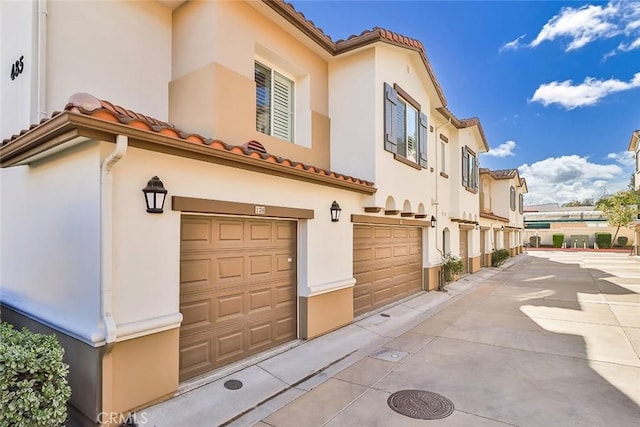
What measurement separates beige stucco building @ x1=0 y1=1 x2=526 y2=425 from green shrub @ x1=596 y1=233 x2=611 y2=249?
43.3 metres

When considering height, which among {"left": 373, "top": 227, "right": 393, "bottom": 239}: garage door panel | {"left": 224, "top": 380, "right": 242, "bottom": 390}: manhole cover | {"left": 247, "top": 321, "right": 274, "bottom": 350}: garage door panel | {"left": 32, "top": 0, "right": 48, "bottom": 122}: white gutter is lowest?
{"left": 224, "top": 380, "right": 242, "bottom": 390}: manhole cover

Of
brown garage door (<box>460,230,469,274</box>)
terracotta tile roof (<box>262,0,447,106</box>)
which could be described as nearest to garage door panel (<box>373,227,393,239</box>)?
terracotta tile roof (<box>262,0,447,106</box>)

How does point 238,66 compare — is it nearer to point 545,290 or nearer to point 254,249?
point 254,249

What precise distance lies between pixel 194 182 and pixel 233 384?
9.73ft

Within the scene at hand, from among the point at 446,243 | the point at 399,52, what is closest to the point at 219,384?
the point at 399,52

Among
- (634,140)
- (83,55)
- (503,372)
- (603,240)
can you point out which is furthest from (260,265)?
(603,240)

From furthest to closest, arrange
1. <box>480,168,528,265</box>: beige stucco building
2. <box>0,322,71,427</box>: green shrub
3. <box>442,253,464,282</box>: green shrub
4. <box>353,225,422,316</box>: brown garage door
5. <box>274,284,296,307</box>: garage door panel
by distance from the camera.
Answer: <box>480,168,528,265</box>: beige stucco building, <box>442,253,464,282</box>: green shrub, <box>353,225,422,316</box>: brown garage door, <box>274,284,296,307</box>: garage door panel, <box>0,322,71,427</box>: green shrub

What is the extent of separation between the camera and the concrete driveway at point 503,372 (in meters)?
4.27

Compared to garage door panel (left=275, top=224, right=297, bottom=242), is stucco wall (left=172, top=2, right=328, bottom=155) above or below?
above

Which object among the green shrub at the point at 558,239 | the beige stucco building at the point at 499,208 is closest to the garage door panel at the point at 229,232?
the beige stucco building at the point at 499,208

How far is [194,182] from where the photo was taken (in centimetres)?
480

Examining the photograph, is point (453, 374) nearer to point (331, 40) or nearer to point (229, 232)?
point (229, 232)

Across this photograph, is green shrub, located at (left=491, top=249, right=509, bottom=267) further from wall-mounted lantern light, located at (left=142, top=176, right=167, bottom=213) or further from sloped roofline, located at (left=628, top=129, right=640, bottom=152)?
wall-mounted lantern light, located at (left=142, top=176, right=167, bottom=213)

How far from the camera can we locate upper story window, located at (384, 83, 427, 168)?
9.12 meters
